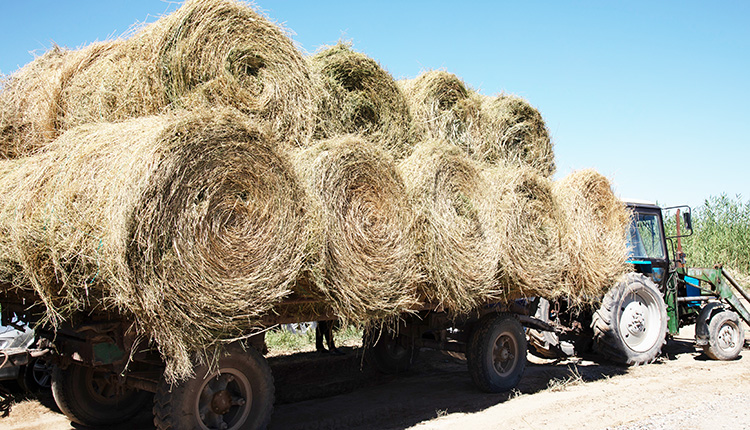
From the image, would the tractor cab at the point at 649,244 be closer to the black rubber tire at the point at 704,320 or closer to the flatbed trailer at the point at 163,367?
the black rubber tire at the point at 704,320

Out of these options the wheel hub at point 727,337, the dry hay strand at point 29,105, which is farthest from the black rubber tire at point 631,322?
the dry hay strand at point 29,105

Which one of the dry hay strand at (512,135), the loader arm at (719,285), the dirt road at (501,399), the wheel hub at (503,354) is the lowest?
the dirt road at (501,399)

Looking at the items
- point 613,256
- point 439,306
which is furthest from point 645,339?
point 439,306

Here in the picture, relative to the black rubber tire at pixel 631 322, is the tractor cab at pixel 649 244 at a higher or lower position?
higher

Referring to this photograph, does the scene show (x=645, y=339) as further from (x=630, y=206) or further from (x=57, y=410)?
(x=57, y=410)

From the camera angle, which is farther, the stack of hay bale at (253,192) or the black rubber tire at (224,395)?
A: the black rubber tire at (224,395)

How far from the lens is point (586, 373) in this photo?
811 centimetres

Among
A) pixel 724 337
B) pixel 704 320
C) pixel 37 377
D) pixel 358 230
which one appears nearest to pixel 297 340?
pixel 37 377

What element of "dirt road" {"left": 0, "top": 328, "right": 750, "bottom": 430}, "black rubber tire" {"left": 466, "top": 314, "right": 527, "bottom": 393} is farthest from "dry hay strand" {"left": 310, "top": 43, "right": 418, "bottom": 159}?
"dirt road" {"left": 0, "top": 328, "right": 750, "bottom": 430}

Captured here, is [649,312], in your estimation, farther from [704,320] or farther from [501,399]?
[501,399]

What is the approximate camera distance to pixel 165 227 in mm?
3578

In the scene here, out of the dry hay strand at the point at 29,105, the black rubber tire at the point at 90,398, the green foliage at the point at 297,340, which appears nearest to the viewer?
the dry hay strand at the point at 29,105

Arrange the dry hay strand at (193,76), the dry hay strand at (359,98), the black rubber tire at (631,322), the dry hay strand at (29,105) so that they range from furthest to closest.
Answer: the black rubber tire at (631,322), the dry hay strand at (359,98), the dry hay strand at (29,105), the dry hay strand at (193,76)

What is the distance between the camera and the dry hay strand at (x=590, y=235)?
6938 mm
